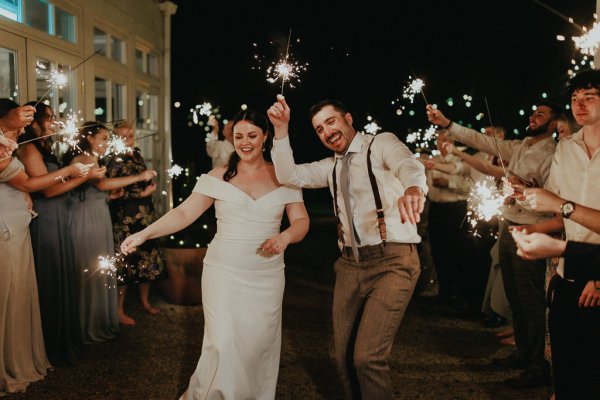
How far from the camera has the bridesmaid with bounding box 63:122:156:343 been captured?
5340 millimetres

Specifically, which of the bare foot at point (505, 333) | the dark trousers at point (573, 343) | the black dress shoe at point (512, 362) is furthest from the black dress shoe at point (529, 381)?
the dark trousers at point (573, 343)

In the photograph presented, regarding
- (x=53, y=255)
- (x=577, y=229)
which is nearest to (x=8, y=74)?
(x=53, y=255)

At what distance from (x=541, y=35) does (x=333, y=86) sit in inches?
205

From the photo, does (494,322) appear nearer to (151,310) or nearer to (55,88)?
(151,310)

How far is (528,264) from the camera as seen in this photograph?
188 inches

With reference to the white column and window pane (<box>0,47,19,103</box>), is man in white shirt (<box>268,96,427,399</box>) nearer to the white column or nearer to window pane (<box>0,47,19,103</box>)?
window pane (<box>0,47,19,103</box>)

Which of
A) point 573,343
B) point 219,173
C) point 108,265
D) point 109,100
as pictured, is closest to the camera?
point 573,343

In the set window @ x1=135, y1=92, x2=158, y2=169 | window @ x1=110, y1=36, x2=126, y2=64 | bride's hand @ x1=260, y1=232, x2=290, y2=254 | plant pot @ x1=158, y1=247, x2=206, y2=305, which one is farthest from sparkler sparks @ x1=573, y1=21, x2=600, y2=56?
window @ x1=135, y1=92, x2=158, y2=169

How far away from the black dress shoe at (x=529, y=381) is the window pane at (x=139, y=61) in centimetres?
789

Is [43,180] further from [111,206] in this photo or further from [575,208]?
[575,208]

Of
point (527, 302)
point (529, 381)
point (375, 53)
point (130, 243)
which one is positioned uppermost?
point (375, 53)

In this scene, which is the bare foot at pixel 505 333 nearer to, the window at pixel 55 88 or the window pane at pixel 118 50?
the window at pixel 55 88

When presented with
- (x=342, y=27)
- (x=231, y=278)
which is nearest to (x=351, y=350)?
(x=231, y=278)

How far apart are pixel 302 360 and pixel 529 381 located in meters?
1.92
